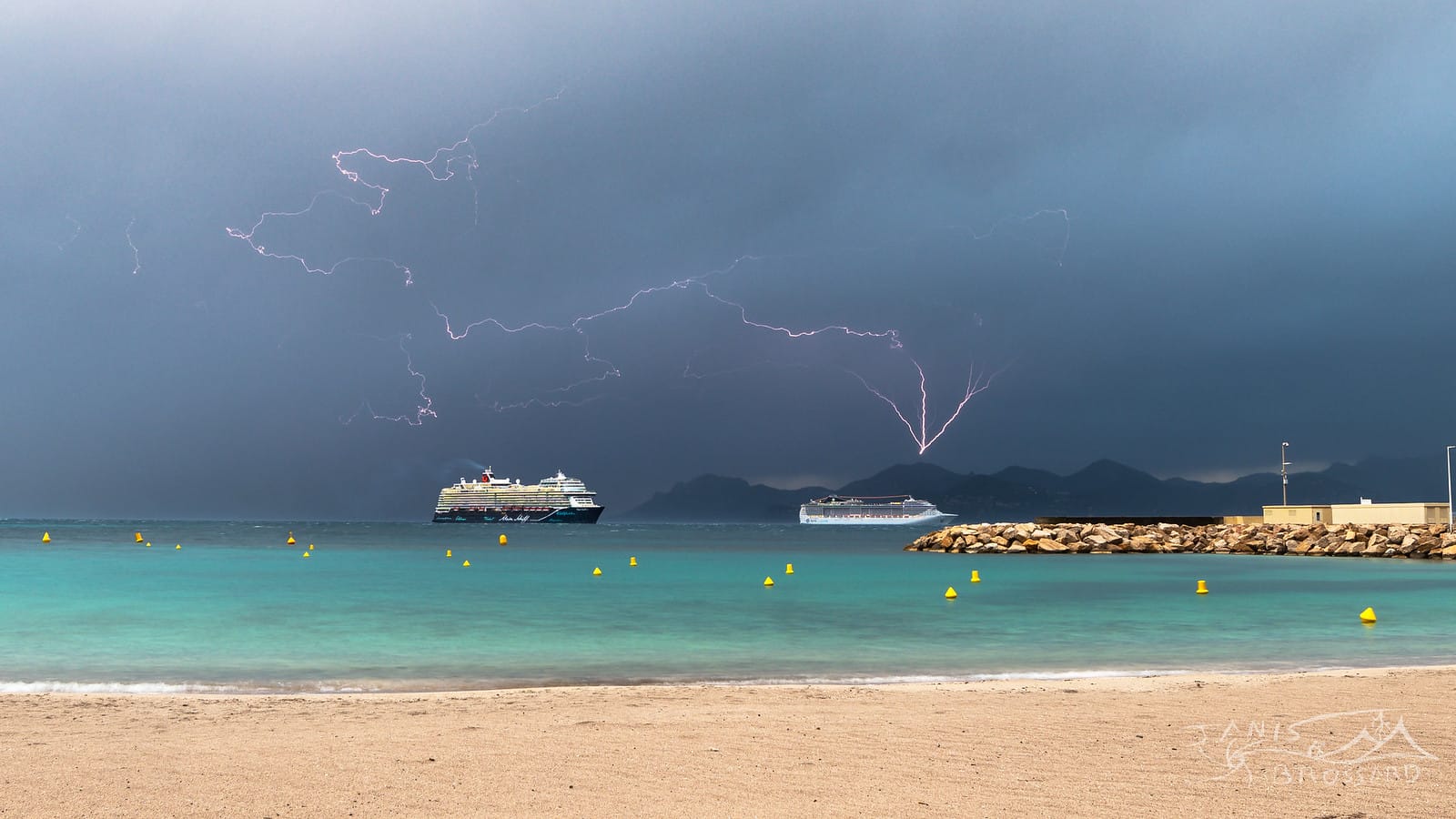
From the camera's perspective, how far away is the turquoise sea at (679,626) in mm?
16062

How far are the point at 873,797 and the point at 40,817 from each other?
5501 mm

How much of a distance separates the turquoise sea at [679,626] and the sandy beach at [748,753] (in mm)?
3326

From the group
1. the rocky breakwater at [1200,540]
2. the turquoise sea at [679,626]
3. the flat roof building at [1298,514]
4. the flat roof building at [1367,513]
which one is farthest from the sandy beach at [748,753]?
the flat roof building at [1298,514]

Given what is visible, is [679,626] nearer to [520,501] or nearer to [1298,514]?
[1298,514]

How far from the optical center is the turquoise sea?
16062 mm

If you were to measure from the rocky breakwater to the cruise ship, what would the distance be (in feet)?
385

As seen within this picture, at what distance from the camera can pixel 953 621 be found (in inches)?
958

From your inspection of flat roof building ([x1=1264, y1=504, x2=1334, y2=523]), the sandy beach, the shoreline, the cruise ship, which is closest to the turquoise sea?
the shoreline

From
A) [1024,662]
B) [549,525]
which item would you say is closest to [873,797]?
[1024,662]

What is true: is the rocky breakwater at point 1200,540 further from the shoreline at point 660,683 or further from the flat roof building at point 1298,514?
the shoreline at point 660,683

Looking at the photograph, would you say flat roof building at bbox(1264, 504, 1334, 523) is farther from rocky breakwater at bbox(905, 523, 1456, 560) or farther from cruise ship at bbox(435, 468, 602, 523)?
cruise ship at bbox(435, 468, 602, 523)

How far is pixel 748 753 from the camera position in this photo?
841 centimetres

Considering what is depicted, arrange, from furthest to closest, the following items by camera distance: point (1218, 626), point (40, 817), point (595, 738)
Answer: point (1218, 626) → point (595, 738) → point (40, 817)

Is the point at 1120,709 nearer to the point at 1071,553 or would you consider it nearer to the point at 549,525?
the point at 1071,553
